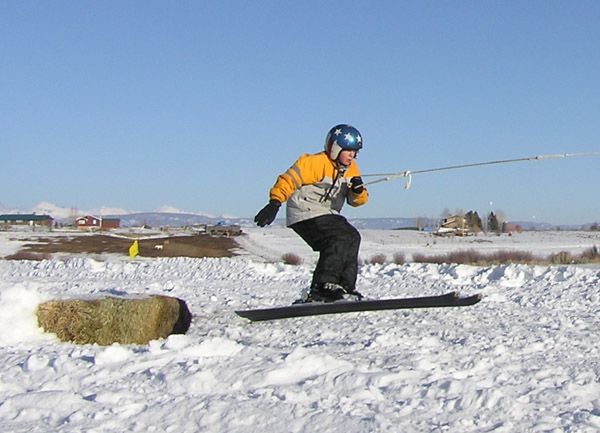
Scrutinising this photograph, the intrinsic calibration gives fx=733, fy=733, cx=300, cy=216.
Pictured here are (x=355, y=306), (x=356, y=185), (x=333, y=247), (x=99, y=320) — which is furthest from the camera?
(x=356, y=185)

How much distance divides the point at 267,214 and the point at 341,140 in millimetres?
1135

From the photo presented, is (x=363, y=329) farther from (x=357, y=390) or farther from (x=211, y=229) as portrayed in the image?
(x=211, y=229)

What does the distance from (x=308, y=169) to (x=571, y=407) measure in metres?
4.06

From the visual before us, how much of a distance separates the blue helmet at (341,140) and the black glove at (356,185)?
310mm

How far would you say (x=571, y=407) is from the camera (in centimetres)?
391

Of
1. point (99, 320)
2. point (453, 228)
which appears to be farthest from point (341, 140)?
point (453, 228)

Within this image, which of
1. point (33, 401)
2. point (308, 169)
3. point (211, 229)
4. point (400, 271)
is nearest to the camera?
point (33, 401)

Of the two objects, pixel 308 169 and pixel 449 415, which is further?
pixel 308 169

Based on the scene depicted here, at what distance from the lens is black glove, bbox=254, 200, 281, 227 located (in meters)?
6.92

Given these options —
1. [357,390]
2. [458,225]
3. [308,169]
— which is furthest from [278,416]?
[458,225]

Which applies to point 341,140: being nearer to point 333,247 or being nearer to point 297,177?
point 297,177

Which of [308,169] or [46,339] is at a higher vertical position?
[308,169]

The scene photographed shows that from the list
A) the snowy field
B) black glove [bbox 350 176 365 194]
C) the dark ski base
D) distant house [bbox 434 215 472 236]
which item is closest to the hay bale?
the snowy field

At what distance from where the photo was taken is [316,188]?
7555 millimetres
